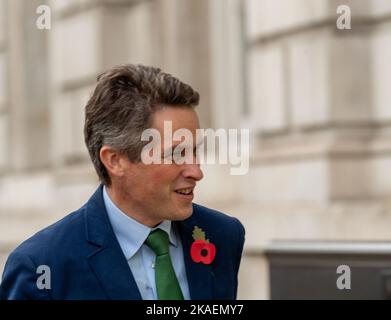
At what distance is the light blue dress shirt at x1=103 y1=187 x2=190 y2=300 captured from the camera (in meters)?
2.67

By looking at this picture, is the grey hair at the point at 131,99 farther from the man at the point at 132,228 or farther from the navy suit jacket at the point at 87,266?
the navy suit jacket at the point at 87,266

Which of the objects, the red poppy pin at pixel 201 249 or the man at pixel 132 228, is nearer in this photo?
the man at pixel 132 228

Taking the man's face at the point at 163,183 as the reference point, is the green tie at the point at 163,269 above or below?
below

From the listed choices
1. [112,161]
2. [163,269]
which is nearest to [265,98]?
[112,161]

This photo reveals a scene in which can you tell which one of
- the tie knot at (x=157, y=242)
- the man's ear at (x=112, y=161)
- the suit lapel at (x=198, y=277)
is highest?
the man's ear at (x=112, y=161)

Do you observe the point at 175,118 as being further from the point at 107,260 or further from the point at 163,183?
the point at 107,260

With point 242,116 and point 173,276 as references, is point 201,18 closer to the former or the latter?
point 242,116

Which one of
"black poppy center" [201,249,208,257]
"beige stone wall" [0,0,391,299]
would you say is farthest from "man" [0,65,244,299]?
"beige stone wall" [0,0,391,299]

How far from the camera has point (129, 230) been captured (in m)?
2.73

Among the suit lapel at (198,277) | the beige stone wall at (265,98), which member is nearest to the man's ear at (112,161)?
the suit lapel at (198,277)

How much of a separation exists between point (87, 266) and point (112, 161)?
0.30 m

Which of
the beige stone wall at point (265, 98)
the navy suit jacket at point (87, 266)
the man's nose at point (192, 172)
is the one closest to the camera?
the navy suit jacket at point (87, 266)

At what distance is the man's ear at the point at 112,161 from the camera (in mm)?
2758

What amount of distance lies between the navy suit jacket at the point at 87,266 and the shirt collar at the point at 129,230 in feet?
0.09
